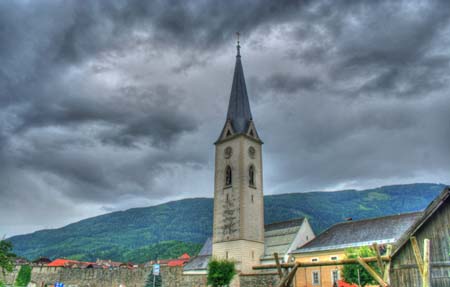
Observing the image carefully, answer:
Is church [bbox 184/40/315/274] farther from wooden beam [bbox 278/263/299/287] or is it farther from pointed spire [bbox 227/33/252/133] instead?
wooden beam [bbox 278/263/299/287]

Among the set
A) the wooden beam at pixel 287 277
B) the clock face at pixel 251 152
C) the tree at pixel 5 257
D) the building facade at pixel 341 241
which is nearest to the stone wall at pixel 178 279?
the building facade at pixel 341 241

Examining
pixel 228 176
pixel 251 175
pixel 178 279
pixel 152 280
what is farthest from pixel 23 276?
pixel 251 175

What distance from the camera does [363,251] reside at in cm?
3094

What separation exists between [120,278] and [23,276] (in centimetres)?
2247

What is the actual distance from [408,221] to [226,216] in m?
19.8

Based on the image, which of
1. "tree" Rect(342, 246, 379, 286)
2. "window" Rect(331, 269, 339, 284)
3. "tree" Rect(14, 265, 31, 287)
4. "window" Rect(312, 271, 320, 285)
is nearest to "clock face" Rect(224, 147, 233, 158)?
"window" Rect(312, 271, 320, 285)

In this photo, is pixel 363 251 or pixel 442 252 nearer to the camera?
pixel 442 252

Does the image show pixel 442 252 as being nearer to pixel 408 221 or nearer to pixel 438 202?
pixel 438 202

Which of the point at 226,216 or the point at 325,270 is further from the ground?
the point at 226,216

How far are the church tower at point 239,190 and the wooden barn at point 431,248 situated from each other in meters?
29.7

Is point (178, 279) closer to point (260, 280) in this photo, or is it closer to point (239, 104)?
point (260, 280)

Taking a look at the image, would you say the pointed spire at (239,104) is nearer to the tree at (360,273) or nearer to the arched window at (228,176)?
the arched window at (228,176)

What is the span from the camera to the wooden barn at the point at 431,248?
15688 mm

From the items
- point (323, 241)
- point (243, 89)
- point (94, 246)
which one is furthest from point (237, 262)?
point (94, 246)
